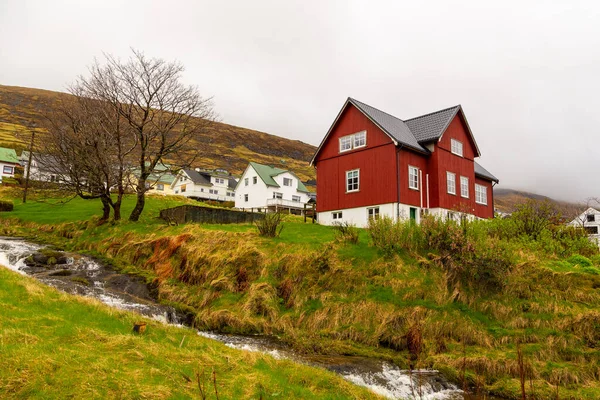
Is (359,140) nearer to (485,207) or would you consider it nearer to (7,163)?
(485,207)

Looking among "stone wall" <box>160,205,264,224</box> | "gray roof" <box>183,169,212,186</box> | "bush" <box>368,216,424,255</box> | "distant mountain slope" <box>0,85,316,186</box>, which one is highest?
"distant mountain slope" <box>0,85,316,186</box>

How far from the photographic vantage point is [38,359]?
21.5 feet

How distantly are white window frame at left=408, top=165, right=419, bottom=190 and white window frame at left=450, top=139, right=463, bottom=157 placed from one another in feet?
16.6

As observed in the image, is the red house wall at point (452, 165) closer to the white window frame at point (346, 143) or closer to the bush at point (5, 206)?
the white window frame at point (346, 143)

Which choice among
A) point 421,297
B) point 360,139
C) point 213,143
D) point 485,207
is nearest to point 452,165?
point 360,139

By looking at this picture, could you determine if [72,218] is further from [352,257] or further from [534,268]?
[534,268]

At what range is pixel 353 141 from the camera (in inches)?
1246

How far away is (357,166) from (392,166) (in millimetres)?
3232

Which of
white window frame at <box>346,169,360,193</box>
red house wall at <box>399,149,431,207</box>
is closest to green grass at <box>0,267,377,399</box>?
red house wall at <box>399,149,431,207</box>

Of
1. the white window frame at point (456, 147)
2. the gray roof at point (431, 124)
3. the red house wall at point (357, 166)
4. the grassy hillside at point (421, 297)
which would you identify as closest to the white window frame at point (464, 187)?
the white window frame at point (456, 147)

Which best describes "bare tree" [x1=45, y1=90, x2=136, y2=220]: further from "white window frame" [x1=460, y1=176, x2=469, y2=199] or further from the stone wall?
"white window frame" [x1=460, y1=176, x2=469, y2=199]

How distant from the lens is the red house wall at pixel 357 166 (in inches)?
1141

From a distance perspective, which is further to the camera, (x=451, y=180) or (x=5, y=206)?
(x=5, y=206)

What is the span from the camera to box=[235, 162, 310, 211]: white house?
227 feet
